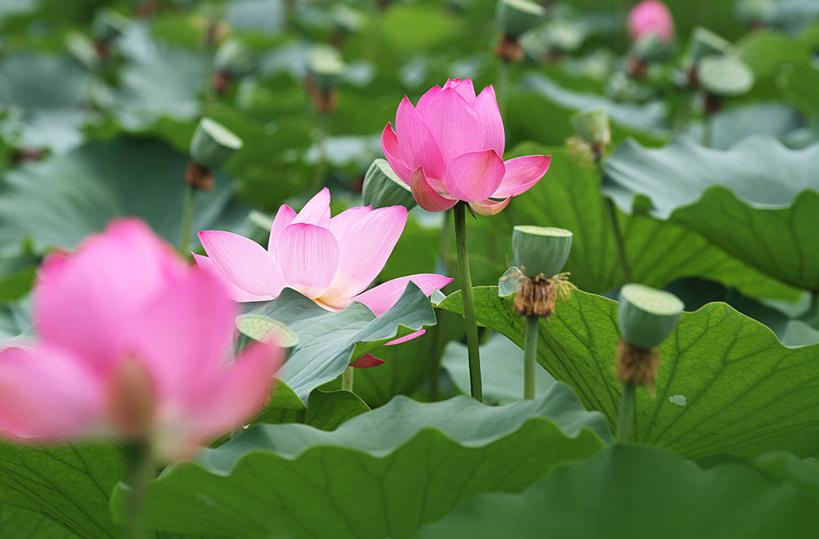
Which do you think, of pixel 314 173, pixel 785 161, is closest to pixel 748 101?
pixel 314 173

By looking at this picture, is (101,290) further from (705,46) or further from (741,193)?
(705,46)

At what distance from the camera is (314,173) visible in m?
2.10

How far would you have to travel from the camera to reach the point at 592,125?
4.01 ft

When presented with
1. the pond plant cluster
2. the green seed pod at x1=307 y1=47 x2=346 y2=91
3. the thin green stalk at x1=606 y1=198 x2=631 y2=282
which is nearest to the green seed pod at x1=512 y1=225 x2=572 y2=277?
the pond plant cluster

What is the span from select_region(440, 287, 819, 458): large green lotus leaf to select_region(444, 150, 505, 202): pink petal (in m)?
0.12

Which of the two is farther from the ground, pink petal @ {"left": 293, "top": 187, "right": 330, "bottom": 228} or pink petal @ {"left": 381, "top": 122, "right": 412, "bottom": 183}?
pink petal @ {"left": 381, "top": 122, "right": 412, "bottom": 183}

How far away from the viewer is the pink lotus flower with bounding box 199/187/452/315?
2.64ft

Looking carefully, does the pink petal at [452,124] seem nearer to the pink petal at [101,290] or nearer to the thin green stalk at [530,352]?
the thin green stalk at [530,352]

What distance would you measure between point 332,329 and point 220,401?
1.29ft

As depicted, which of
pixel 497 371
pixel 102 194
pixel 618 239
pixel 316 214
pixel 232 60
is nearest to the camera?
pixel 316 214

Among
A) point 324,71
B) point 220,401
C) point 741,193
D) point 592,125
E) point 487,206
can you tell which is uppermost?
point 220,401

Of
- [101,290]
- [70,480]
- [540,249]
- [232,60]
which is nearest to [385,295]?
[540,249]

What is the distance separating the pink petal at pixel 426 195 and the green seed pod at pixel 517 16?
0.69m

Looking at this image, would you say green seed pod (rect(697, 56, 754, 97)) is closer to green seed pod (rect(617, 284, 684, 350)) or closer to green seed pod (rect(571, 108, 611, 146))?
green seed pod (rect(571, 108, 611, 146))
